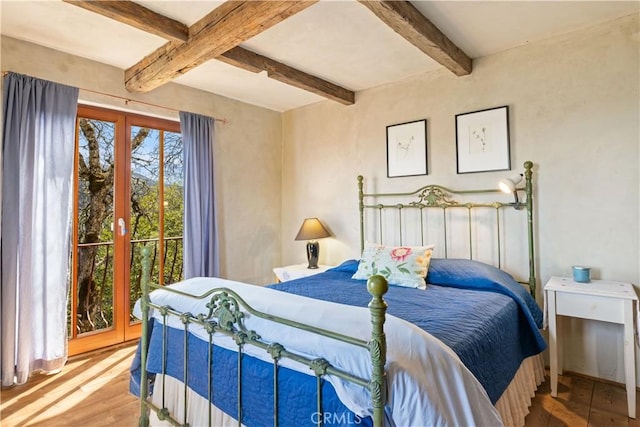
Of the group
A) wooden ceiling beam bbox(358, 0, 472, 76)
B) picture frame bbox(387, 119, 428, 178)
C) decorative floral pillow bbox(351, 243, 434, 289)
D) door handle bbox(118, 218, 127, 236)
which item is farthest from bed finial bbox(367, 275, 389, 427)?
door handle bbox(118, 218, 127, 236)

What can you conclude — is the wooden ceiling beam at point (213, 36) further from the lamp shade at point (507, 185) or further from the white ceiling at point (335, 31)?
the lamp shade at point (507, 185)

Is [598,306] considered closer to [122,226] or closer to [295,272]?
[295,272]

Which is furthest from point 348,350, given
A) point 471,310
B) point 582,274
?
point 582,274

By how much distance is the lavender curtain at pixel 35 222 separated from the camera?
2.36m

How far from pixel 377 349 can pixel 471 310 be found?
3.40ft

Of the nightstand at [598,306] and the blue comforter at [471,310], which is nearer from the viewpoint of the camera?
the blue comforter at [471,310]

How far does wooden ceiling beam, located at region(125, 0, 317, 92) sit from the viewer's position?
6.11ft

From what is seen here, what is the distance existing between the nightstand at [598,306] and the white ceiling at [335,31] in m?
1.76

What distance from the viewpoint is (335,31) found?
7.92 ft

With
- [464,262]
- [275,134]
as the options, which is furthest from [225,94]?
[464,262]

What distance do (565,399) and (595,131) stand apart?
178 centimetres

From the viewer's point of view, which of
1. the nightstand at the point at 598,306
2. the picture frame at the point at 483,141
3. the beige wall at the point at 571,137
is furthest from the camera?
the picture frame at the point at 483,141

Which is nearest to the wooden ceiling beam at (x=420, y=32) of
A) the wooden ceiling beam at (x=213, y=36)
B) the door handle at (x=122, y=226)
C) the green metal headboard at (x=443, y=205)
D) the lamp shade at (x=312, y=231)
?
the wooden ceiling beam at (x=213, y=36)

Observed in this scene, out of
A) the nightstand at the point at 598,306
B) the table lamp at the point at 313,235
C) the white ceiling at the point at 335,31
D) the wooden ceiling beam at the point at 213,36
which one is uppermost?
the white ceiling at the point at 335,31
